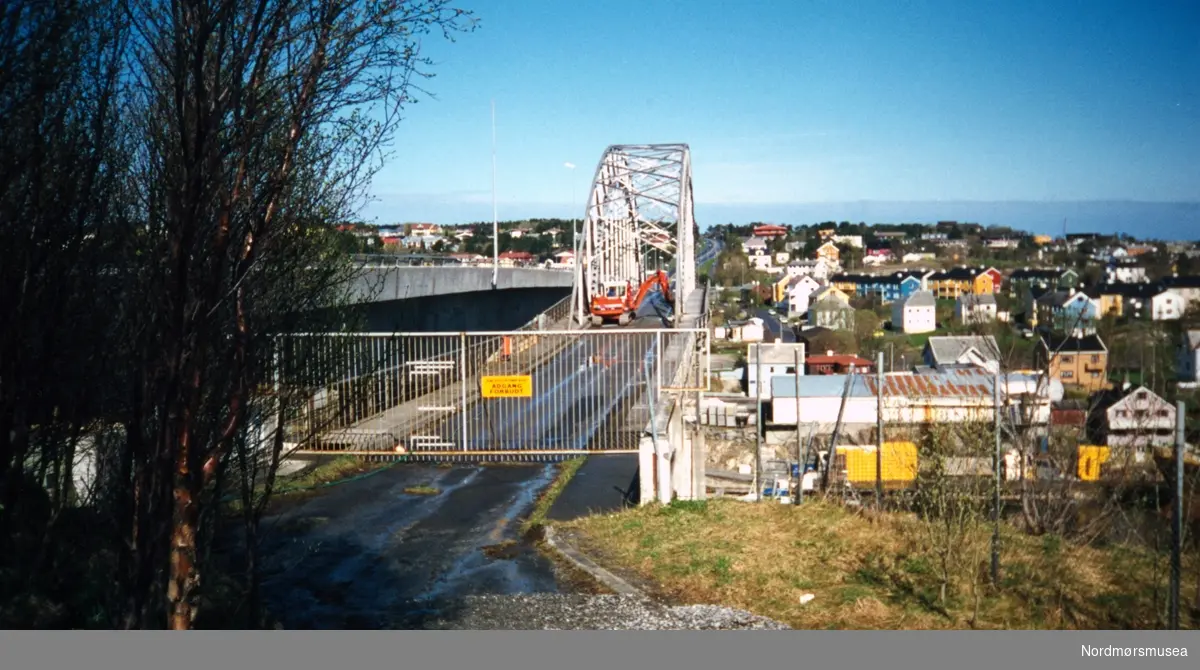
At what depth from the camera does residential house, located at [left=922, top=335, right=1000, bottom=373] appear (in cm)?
847

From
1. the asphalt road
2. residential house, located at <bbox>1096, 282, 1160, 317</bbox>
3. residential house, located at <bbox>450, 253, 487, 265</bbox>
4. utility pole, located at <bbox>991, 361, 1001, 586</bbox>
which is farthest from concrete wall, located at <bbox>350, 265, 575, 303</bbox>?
residential house, located at <bbox>1096, 282, 1160, 317</bbox>

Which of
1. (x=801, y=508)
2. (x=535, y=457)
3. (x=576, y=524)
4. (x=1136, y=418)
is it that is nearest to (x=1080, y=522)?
(x=1136, y=418)

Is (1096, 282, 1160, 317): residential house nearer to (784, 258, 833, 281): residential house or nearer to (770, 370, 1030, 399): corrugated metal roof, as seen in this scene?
(770, 370, 1030, 399): corrugated metal roof

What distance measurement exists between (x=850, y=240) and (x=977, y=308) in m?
15.7

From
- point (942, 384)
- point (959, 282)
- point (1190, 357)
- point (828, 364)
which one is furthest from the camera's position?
point (828, 364)

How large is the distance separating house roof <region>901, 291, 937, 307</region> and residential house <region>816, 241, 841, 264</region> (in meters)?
9.11

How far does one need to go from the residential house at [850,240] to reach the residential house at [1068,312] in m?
14.0

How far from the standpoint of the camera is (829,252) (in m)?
23.8

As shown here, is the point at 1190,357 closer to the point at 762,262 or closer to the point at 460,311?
the point at 460,311

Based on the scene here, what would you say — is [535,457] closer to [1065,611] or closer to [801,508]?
[801,508]

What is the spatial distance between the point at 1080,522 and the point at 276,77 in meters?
7.22

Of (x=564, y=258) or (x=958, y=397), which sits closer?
(x=958, y=397)

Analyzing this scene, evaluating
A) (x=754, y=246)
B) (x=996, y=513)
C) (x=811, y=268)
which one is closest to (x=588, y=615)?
(x=996, y=513)

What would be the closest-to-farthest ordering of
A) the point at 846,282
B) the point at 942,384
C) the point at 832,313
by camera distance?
the point at 942,384 → the point at 832,313 → the point at 846,282
